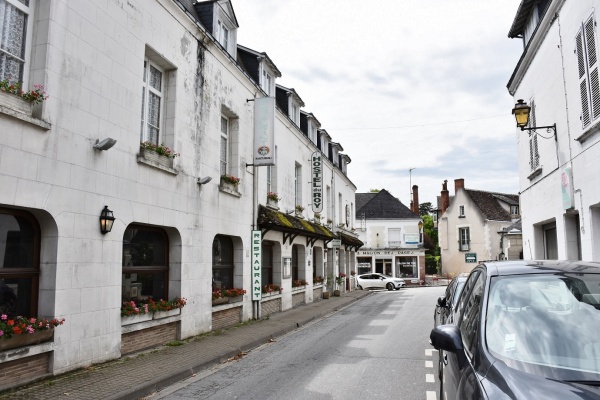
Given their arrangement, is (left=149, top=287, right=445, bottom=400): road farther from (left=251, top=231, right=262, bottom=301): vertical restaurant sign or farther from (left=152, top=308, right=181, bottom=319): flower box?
(left=251, top=231, right=262, bottom=301): vertical restaurant sign

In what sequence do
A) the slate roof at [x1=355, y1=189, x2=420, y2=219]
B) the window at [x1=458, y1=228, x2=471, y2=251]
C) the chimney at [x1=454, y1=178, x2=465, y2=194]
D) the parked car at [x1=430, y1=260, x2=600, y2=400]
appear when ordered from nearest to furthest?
the parked car at [x1=430, y1=260, x2=600, y2=400] → the window at [x1=458, y1=228, x2=471, y2=251] → the chimney at [x1=454, y1=178, x2=465, y2=194] → the slate roof at [x1=355, y1=189, x2=420, y2=219]

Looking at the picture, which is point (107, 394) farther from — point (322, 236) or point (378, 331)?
point (322, 236)

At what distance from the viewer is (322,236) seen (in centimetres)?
2114

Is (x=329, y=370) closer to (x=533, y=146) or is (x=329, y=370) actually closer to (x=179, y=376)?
(x=179, y=376)

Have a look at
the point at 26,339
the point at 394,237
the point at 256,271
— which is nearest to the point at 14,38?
the point at 26,339

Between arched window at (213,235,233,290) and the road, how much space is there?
8.20 feet

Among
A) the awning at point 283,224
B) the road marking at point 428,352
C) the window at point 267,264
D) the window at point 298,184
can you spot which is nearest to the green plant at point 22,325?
the road marking at point 428,352

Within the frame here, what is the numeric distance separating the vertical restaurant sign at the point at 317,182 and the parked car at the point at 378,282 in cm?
1608

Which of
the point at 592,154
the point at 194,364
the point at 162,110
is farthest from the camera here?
the point at 162,110

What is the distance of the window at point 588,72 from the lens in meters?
8.39

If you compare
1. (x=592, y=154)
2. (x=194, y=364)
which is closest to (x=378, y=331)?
(x=194, y=364)

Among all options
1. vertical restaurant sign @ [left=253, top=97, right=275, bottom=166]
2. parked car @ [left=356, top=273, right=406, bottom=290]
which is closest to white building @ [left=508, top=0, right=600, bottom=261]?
vertical restaurant sign @ [left=253, top=97, right=275, bottom=166]

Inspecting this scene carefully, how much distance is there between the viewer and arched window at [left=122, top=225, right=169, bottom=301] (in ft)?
29.5

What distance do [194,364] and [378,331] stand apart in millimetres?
5836
